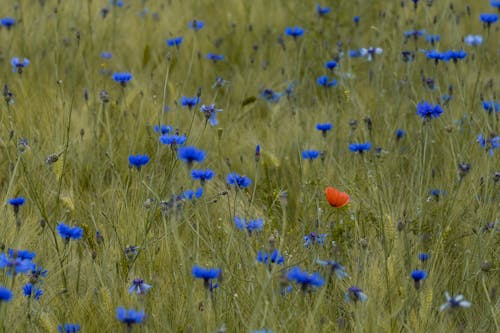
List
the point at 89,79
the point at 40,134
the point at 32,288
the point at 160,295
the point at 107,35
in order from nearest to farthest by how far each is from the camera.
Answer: the point at 32,288 < the point at 160,295 < the point at 40,134 < the point at 89,79 < the point at 107,35

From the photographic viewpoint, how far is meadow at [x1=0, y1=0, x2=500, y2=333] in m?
1.67

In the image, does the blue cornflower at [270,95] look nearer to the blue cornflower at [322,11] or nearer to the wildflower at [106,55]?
the blue cornflower at [322,11]

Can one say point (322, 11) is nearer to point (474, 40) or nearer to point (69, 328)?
point (474, 40)

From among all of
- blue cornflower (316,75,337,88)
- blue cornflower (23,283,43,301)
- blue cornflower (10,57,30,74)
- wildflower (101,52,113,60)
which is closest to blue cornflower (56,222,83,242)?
blue cornflower (23,283,43,301)

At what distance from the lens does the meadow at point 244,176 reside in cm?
167

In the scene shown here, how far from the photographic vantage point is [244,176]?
194 centimetres

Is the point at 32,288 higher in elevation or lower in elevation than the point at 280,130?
higher

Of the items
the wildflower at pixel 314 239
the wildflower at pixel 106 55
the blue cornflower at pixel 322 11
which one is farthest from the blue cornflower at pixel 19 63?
the blue cornflower at pixel 322 11

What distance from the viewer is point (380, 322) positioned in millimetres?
1625

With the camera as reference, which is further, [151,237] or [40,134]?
[40,134]

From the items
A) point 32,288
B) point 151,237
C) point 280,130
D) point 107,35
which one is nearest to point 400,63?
point 280,130

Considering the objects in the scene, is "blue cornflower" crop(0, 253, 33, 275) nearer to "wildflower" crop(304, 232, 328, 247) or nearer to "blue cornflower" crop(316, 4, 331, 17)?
"wildflower" crop(304, 232, 328, 247)

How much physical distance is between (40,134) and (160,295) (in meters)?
1.05

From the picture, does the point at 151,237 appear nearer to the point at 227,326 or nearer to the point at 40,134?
the point at 227,326
